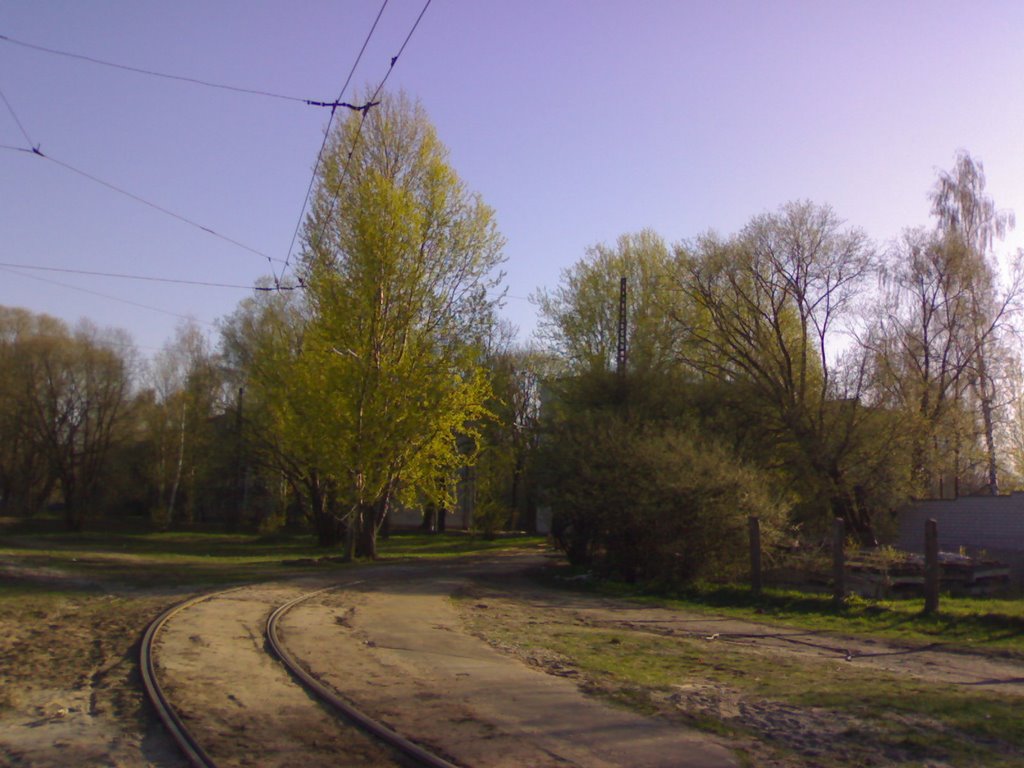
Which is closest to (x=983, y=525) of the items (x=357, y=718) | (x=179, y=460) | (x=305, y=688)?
(x=305, y=688)

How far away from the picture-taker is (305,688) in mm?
8930

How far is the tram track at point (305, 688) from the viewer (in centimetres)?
651

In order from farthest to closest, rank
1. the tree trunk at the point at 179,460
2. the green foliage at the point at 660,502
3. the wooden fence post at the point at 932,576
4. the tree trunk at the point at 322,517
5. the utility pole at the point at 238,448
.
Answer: the tree trunk at the point at 179,460
the utility pole at the point at 238,448
the tree trunk at the point at 322,517
the green foliage at the point at 660,502
the wooden fence post at the point at 932,576

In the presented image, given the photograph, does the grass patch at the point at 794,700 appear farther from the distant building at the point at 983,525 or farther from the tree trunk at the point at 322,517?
the tree trunk at the point at 322,517

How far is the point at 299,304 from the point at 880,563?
28.4 metres

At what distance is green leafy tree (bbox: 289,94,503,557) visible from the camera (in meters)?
26.6

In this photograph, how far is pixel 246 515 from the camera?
6303 cm

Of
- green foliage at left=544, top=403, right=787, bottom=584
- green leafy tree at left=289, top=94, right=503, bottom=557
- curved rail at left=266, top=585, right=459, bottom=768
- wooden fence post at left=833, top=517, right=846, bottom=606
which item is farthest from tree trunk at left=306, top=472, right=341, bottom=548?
curved rail at left=266, top=585, right=459, bottom=768

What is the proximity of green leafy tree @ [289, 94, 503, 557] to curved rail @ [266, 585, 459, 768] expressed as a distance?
1526 cm

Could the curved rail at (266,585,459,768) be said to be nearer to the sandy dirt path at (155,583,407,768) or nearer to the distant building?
the sandy dirt path at (155,583,407,768)

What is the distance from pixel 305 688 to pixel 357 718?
5.25 feet

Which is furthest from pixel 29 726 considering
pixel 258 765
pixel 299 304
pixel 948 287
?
pixel 948 287

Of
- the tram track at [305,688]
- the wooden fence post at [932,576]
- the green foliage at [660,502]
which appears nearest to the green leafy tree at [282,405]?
the green foliage at [660,502]

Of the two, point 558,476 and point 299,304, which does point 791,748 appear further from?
point 299,304
